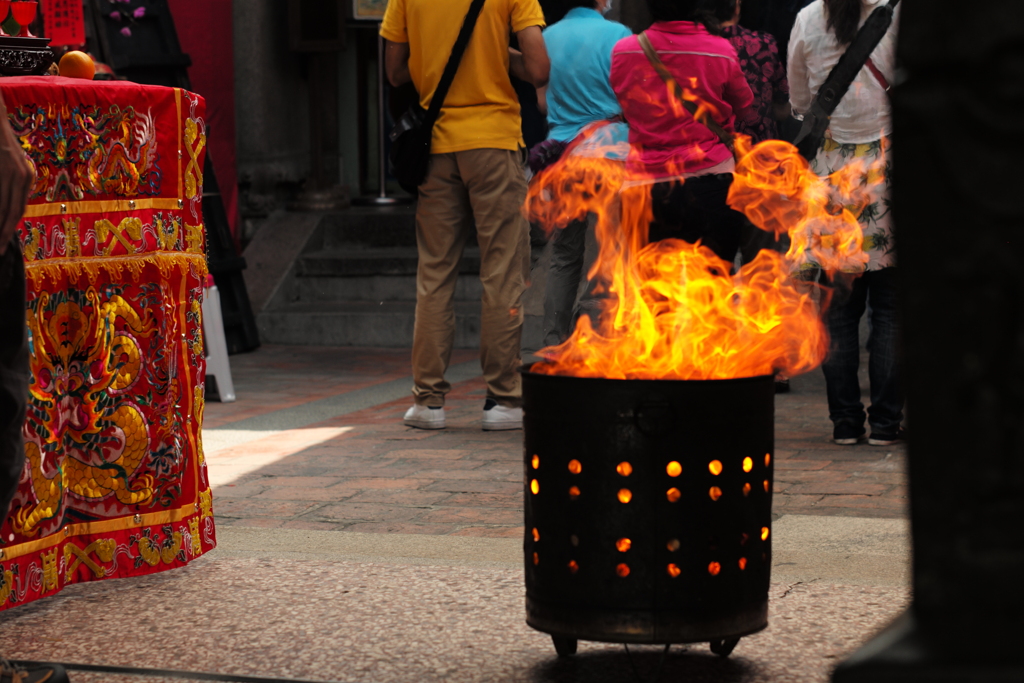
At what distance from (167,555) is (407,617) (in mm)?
787

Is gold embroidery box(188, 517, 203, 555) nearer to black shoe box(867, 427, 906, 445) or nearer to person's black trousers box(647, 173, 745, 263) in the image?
person's black trousers box(647, 173, 745, 263)

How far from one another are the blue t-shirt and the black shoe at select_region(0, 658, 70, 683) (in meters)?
4.10

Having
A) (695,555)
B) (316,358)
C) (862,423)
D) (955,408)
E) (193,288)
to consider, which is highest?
(955,408)

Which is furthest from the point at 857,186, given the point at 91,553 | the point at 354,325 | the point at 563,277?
the point at 354,325

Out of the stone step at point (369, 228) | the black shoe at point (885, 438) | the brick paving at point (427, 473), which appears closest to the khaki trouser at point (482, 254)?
the brick paving at point (427, 473)

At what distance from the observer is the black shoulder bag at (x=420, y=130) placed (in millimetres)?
5527

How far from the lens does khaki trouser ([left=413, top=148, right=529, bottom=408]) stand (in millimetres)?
5652

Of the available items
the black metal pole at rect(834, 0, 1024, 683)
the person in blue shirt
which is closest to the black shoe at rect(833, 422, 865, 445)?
the person in blue shirt

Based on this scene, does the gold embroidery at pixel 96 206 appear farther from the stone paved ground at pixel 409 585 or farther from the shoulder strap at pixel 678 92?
the shoulder strap at pixel 678 92

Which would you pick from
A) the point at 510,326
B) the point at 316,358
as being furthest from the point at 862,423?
the point at 316,358

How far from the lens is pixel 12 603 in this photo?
3.06 metres

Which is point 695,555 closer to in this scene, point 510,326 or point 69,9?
point 69,9

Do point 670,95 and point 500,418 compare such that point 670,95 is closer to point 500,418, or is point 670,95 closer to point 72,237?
point 500,418

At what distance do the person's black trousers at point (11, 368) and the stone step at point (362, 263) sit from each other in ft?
23.7
